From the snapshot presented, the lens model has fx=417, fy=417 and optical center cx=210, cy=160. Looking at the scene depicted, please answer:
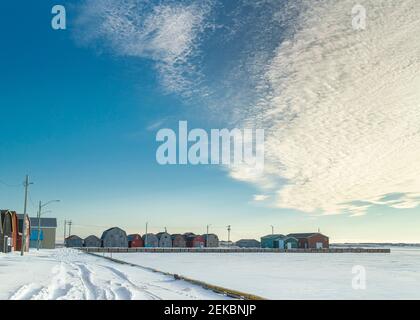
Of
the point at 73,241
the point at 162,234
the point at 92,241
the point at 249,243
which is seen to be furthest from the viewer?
the point at 249,243

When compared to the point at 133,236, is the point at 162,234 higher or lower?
higher

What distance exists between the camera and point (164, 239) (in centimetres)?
14475

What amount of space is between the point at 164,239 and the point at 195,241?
1194 centimetres

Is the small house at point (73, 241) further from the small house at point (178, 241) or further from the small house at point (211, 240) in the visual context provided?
the small house at point (211, 240)

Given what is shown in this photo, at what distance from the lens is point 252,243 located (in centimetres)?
18412

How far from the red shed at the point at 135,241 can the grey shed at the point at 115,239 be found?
2117 millimetres

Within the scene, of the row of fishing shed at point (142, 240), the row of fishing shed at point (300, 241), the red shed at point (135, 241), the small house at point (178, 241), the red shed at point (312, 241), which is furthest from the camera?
the small house at point (178, 241)

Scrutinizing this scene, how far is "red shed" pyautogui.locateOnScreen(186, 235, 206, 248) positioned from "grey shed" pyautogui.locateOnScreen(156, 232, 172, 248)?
24.8 feet

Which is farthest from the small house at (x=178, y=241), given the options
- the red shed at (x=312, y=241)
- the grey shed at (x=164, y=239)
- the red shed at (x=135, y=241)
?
the red shed at (x=312, y=241)

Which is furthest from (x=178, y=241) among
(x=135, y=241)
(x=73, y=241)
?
(x=73, y=241)

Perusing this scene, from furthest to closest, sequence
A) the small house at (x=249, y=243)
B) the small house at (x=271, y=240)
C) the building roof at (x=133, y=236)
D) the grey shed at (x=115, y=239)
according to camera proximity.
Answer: the small house at (x=249, y=243), the small house at (x=271, y=240), the building roof at (x=133, y=236), the grey shed at (x=115, y=239)

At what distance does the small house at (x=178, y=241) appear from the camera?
487 ft

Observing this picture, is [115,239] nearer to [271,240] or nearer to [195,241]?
[195,241]

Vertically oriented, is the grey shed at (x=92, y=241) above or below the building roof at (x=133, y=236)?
below
